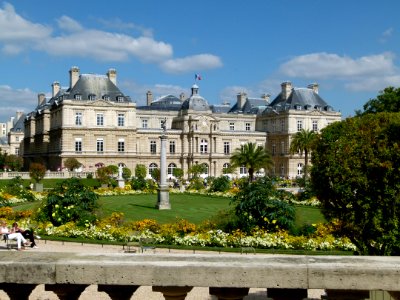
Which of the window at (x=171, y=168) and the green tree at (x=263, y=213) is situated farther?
the window at (x=171, y=168)

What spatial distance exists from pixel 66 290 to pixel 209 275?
1.07 metres

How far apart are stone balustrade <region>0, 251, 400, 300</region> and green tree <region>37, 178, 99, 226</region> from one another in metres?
18.2

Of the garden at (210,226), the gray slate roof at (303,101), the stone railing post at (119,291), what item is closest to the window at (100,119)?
the gray slate roof at (303,101)

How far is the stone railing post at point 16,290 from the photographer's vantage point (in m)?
3.81

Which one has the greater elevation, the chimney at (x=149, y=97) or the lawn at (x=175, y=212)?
the chimney at (x=149, y=97)

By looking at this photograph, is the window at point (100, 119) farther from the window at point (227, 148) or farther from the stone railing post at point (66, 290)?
the stone railing post at point (66, 290)

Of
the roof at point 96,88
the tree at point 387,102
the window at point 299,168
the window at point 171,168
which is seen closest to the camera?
the tree at point 387,102

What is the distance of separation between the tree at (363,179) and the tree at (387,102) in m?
36.5

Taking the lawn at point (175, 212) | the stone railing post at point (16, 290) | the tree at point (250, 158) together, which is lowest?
the lawn at point (175, 212)

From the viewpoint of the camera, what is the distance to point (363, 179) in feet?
Answer: 27.1

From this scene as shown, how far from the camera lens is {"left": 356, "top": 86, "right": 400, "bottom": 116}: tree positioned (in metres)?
44.2

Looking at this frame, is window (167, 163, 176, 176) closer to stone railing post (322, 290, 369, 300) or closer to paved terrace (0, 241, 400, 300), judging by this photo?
paved terrace (0, 241, 400, 300)

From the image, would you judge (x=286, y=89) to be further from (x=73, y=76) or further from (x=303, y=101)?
(x=73, y=76)

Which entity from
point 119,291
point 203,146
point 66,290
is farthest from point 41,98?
point 119,291
